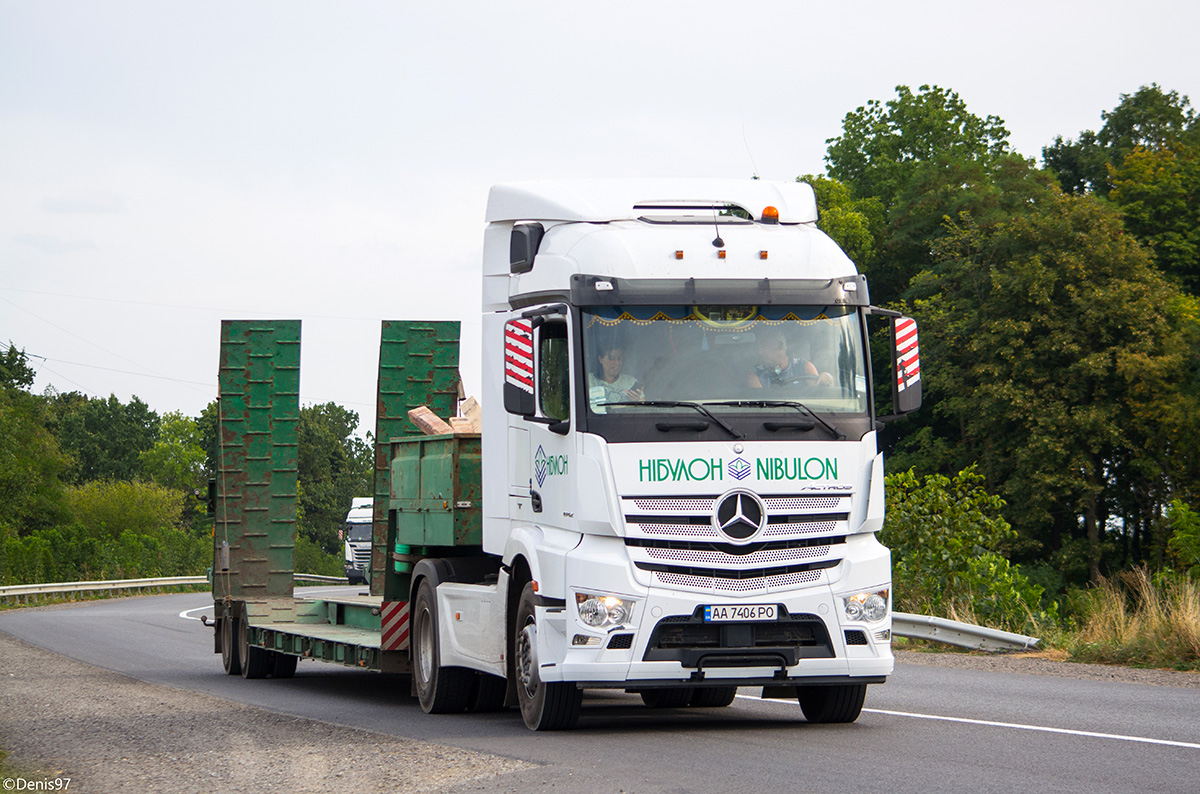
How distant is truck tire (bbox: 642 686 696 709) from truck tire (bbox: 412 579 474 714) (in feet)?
5.18

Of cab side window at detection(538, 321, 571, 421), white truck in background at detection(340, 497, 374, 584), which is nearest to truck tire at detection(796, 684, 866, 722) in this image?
cab side window at detection(538, 321, 571, 421)

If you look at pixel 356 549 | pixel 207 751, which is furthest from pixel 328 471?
pixel 207 751

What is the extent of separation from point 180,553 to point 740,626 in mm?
49589

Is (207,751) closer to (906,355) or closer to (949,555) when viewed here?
(906,355)

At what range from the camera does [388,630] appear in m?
12.8

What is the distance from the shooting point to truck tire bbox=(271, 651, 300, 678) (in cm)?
1711

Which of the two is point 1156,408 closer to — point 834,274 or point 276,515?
point 276,515

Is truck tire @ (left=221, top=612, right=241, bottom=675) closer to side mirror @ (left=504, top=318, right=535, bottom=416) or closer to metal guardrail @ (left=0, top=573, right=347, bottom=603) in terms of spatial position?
side mirror @ (left=504, top=318, right=535, bottom=416)

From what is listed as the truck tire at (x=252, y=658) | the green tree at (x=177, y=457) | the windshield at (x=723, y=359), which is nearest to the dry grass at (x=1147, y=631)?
the windshield at (x=723, y=359)

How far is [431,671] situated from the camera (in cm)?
1212

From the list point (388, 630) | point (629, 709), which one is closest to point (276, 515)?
point (388, 630)

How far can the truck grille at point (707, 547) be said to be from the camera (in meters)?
9.40

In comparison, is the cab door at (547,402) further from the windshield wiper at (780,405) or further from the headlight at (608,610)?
the windshield wiper at (780,405)

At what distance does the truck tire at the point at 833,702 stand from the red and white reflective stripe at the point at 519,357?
2839 millimetres
